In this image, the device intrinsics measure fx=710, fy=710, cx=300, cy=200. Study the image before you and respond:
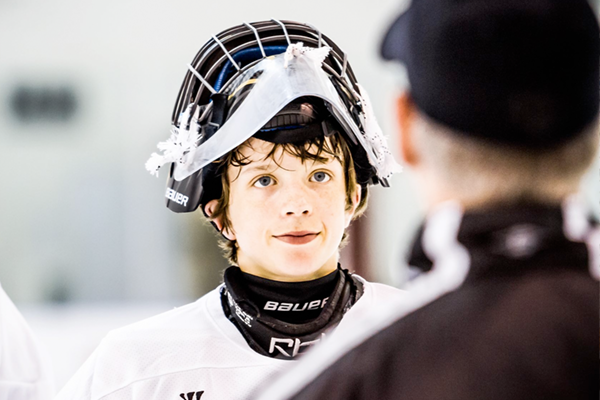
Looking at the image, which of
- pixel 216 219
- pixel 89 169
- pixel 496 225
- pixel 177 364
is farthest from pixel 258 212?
pixel 89 169

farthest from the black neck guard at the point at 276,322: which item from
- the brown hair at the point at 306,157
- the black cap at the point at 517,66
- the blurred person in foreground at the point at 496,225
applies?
the black cap at the point at 517,66

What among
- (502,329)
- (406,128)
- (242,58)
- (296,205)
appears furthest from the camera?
(242,58)

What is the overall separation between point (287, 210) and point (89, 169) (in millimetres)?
2743

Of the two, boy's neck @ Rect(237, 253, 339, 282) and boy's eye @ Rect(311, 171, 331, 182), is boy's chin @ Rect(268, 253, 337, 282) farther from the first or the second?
boy's eye @ Rect(311, 171, 331, 182)

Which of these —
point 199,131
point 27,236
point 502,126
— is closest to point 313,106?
point 199,131

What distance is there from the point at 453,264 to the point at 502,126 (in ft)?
0.48

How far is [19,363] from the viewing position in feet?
5.46

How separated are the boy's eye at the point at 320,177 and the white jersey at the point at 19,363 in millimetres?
812

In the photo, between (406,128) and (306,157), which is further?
(306,157)

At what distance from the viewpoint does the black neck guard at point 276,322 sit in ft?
4.79

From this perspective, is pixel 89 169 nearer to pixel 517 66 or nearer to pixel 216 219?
pixel 216 219

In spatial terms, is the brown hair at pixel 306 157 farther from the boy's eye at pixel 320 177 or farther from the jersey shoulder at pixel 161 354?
the jersey shoulder at pixel 161 354

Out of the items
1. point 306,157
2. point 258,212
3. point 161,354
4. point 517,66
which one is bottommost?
point 161,354

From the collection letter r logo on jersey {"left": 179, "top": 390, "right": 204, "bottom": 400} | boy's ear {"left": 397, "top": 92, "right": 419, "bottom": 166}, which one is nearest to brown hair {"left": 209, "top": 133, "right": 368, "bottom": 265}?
letter r logo on jersey {"left": 179, "top": 390, "right": 204, "bottom": 400}
